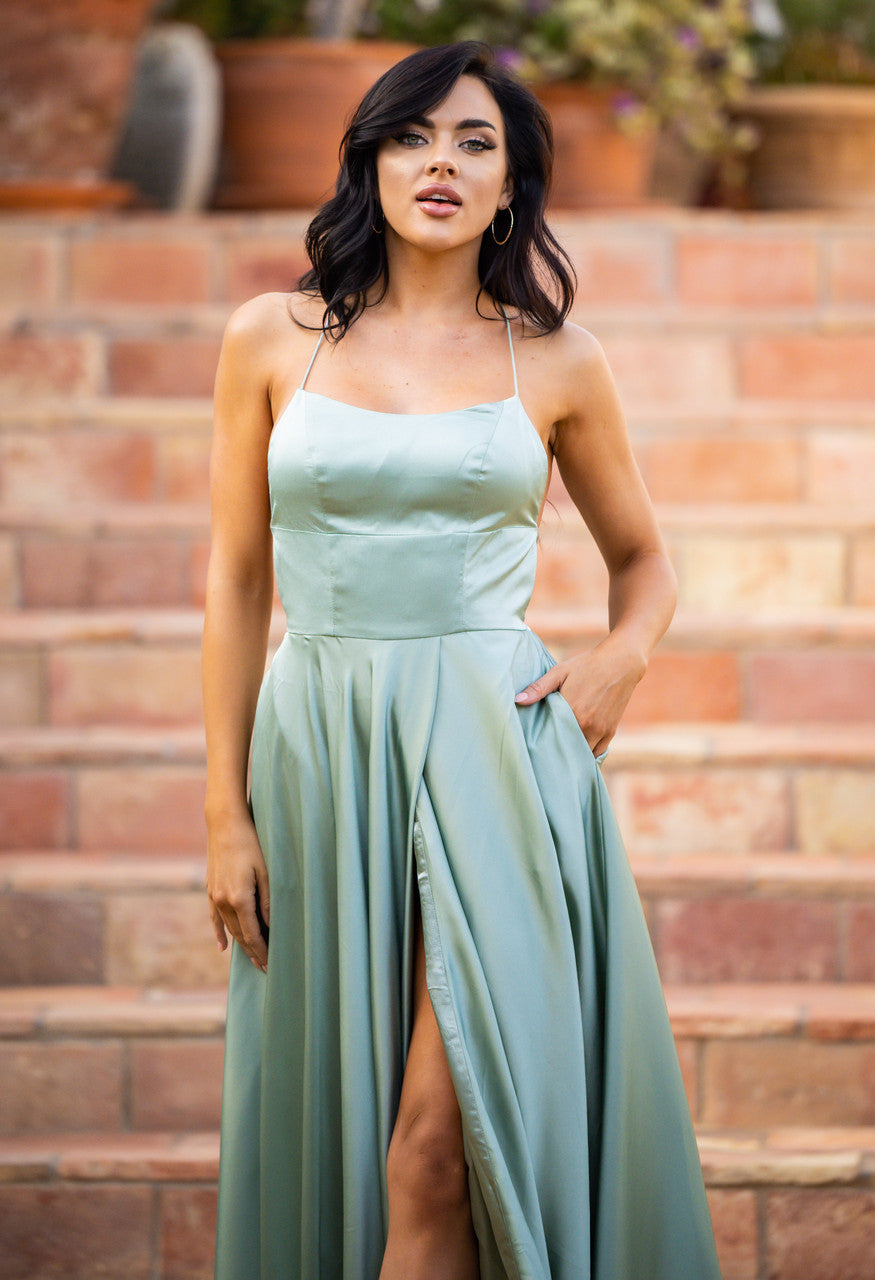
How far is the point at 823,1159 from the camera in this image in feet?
8.51

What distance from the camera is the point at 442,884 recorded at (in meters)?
1.75

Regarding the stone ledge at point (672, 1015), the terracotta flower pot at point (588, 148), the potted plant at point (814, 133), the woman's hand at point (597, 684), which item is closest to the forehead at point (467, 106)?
the woman's hand at point (597, 684)

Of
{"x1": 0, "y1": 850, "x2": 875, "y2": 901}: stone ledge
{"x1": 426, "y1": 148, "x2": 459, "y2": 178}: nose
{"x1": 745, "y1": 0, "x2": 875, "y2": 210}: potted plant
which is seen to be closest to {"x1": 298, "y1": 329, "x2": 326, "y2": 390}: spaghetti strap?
{"x1": 426, "y1": 148, "x2": 459, "y2": 178}: nose

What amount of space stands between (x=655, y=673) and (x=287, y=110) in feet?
9.15

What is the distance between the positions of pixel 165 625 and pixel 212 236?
62.7 inches

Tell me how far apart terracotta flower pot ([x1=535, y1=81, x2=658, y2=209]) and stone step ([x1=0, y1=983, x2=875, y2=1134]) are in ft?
10.9

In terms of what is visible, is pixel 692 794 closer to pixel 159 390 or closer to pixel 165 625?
pixel 165 625

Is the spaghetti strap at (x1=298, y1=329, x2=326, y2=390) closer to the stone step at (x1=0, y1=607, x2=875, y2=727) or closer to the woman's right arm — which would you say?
the woman's right arm

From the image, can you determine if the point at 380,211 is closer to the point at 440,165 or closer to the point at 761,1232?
the point at 440,165

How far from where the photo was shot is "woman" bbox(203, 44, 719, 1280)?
1765 millimetres

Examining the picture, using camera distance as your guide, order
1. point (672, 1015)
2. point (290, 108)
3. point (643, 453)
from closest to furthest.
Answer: point (672, 1015)
point (643, 453)
point (290, 108)

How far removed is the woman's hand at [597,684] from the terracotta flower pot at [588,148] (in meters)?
3.63

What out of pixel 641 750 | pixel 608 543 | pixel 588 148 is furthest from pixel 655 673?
pixel 588 148

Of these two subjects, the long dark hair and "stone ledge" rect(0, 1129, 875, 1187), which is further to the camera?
"stone ledge" rect(0, 1129, 875, 1187)
